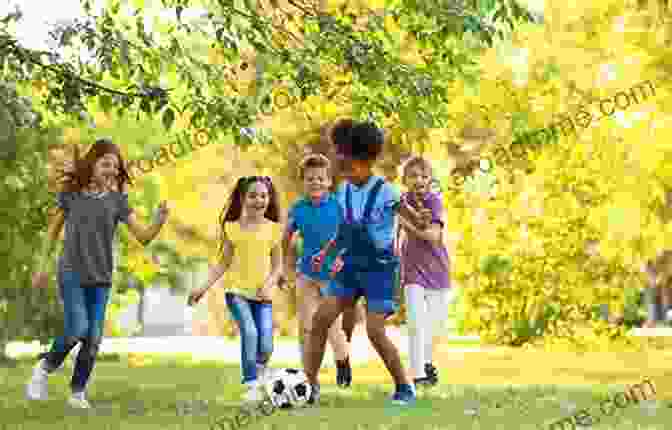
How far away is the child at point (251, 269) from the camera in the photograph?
10.9 metres

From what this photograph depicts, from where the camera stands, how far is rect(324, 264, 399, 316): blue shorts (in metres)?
9.99

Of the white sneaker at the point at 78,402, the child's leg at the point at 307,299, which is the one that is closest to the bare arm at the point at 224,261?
the child's leg at the point at 307,299

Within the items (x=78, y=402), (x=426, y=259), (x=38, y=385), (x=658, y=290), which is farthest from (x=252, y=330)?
(x=658, y=290)

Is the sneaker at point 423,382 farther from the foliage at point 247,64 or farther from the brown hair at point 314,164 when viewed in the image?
the foliage at point 247,64

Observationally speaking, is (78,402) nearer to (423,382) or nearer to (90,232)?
(90,232)

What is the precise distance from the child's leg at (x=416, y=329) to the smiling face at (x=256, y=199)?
4.90ft

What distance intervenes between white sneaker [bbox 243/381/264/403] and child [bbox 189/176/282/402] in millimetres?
10

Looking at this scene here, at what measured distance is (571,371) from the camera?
15867mm

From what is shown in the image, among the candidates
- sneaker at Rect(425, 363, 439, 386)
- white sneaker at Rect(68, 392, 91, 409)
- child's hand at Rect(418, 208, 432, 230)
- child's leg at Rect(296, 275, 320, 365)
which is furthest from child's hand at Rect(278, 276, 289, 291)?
sneaker at Rect(425, 363, 439, 386)

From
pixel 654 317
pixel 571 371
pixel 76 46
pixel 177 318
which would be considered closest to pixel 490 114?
pixel 571 371

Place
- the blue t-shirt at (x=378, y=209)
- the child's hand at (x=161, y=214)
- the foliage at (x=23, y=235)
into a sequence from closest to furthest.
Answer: the child's hand at (x=161, y=214) < the blue t-shirt at (x=378, y=209) < the foliage at (x=23, y=235)

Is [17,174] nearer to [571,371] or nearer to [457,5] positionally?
[571,371]

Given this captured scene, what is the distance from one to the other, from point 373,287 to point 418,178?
83.5 inches

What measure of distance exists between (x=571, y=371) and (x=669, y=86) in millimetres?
4339
